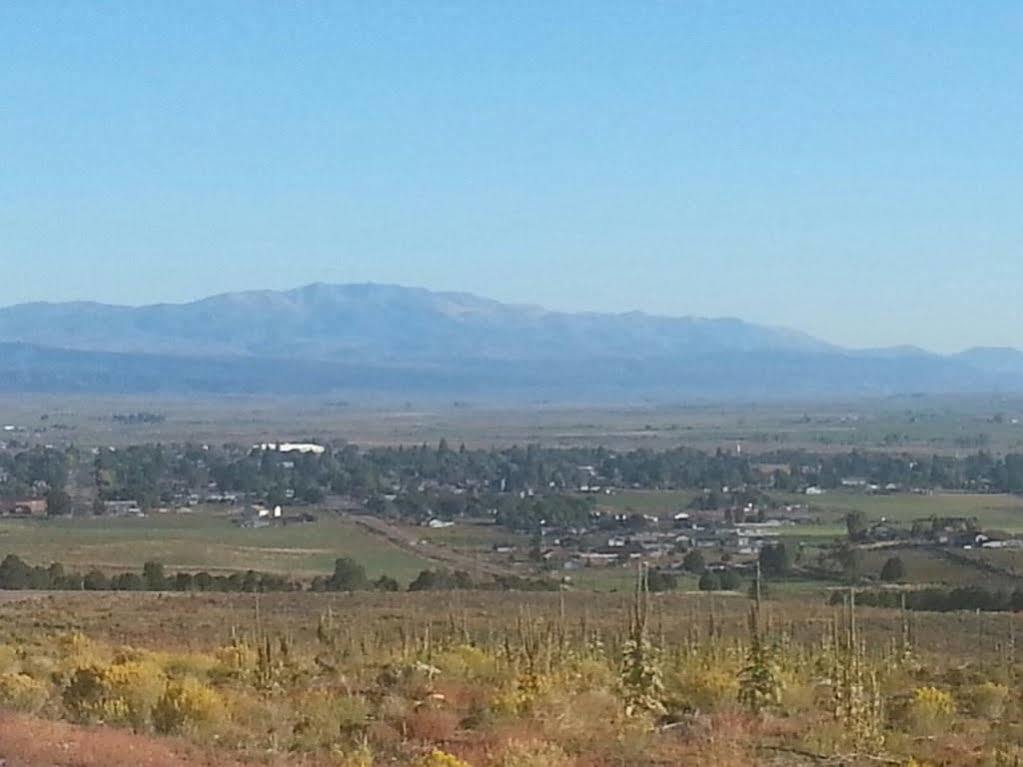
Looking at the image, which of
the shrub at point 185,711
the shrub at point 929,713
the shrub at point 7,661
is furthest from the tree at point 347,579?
the shrub at point 185,711

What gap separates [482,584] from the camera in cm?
4944

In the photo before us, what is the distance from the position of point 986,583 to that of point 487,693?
36264 mm

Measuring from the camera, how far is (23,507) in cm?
8906

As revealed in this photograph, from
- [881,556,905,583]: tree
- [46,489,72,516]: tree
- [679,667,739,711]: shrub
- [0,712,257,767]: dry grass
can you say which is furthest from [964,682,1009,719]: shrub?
[46,489,72,516]: tree

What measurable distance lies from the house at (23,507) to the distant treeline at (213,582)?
37057mm

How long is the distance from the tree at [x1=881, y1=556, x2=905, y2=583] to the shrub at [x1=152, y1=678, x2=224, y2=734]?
40.1 meters

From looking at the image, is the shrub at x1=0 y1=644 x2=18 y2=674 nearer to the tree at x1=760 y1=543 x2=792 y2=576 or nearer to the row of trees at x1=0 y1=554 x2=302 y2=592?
the row of trees at x1=0 y1=554 x2=302 y2=592

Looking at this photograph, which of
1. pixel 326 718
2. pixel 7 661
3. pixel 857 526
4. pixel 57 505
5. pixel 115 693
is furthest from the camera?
pixel 57 505

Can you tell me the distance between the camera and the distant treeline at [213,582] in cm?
4606

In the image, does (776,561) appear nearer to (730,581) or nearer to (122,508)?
(730,581)

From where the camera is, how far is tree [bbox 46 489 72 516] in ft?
283

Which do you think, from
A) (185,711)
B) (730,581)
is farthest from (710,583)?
(185,711)

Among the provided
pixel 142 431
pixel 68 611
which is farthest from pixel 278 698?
pixel 142 431

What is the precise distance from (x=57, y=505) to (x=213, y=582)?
1665 inches
